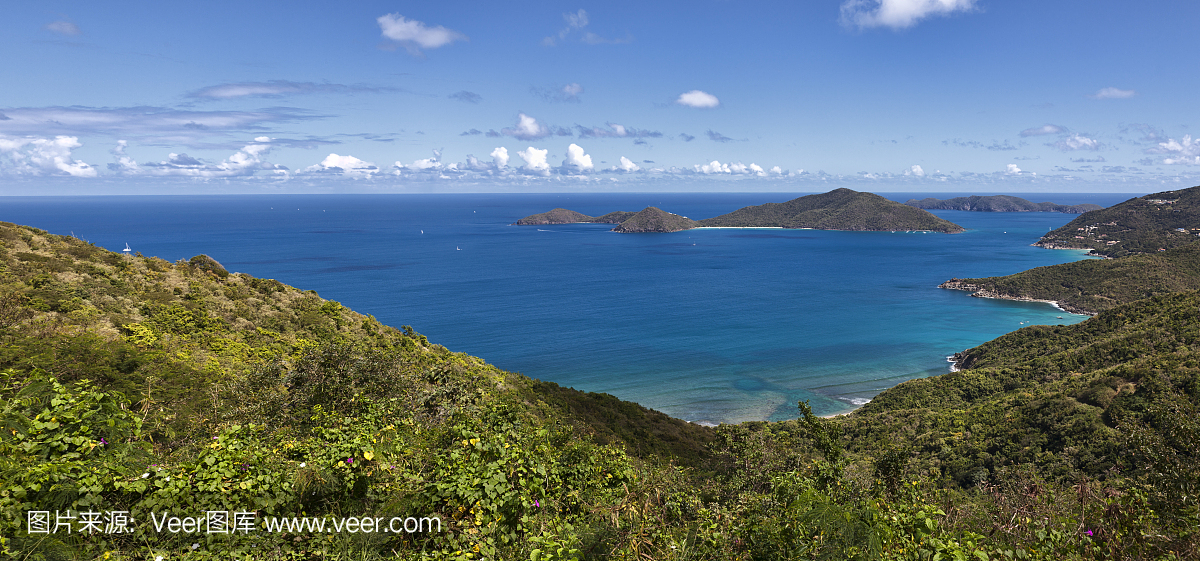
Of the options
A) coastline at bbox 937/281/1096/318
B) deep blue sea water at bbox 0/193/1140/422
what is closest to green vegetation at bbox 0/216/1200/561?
deep blue sea water at bbox 0/193/1140/422

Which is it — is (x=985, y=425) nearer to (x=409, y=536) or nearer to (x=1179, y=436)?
(x=1179, y=436)

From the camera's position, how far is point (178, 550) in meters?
6.34

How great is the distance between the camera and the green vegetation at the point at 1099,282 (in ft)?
337

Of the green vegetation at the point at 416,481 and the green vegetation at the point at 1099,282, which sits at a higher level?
the green vegetation at the point at 416,481

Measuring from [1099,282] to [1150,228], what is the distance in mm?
109004

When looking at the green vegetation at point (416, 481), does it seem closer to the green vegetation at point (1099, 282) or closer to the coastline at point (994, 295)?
the coastline at point (994, 295)

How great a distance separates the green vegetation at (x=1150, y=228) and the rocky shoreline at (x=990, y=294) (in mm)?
86028

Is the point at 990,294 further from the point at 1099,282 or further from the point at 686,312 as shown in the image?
the point at 686,312

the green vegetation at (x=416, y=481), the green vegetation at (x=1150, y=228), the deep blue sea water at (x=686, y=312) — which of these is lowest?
the deep blue sea water at (x=686, y=312)

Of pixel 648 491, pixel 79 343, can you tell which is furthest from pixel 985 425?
pixel 79 343

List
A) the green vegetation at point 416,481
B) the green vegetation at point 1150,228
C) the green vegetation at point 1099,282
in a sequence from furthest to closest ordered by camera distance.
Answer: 1. the green vegetation at point 1150,228
2. the green vegetation at point 1099,282
3. the green vegetation at point 416,481

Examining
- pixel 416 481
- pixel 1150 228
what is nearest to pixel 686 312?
pixel 416 481

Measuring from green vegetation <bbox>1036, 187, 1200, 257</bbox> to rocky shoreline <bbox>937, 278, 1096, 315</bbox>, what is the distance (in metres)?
86.0

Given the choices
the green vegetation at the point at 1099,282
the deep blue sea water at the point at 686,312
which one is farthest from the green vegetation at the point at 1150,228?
A: the green vegetation at the point at 1099,282
